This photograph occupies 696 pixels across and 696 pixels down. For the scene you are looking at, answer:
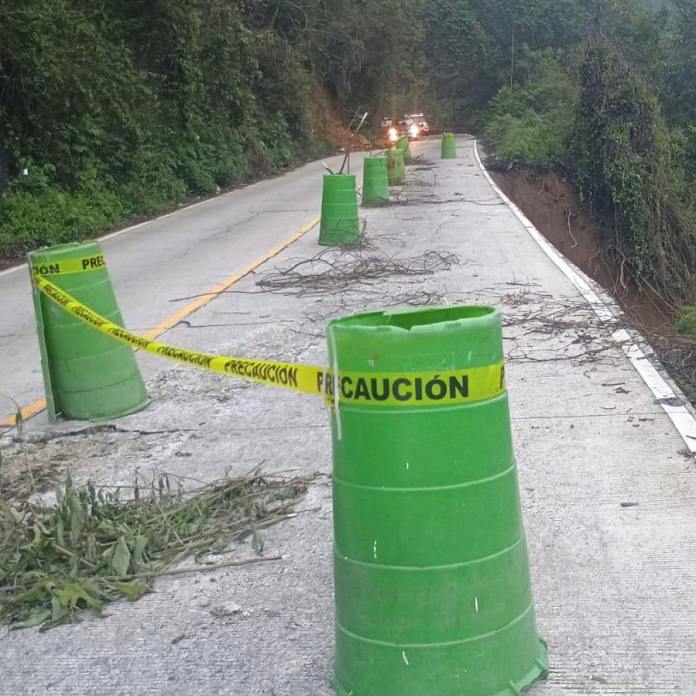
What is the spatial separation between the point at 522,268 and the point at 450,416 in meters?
9.30

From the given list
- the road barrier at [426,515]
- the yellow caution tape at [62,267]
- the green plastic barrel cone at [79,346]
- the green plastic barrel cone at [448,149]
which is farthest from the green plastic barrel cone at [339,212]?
the green plastic barrel cone at [448,149]

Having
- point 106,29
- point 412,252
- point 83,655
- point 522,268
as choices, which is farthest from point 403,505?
point 106,29

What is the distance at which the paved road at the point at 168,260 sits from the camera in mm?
9188

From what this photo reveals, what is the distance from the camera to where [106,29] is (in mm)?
23953

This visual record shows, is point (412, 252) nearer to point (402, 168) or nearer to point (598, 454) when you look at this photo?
point (598, 454)

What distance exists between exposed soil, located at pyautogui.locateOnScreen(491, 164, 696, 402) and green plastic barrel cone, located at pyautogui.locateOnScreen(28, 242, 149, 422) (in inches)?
340

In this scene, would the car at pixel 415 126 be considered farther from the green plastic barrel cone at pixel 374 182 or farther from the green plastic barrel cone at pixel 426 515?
the green plastic barrel cone at pixel 426 515

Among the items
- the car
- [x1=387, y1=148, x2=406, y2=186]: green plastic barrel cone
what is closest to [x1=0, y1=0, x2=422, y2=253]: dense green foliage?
[x1=387, y1=148, x2=406, y2=186]: green plastic barrel cone

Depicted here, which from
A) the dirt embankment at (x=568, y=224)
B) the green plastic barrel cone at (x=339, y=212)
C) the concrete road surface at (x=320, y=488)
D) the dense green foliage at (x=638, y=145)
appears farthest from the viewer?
the dense green foliage at (x=638, y=145)

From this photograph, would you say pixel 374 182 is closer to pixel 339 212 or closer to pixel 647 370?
pixel 339 212

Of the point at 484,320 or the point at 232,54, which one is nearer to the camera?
the point at 484,320

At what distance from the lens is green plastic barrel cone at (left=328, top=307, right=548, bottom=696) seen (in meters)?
2.94

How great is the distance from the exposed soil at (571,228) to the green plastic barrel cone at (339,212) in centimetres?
397

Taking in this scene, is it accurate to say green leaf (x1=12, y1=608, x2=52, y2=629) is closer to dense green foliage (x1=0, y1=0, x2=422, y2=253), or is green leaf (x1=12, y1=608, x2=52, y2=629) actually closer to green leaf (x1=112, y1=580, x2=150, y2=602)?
green leaf (x1=112, y1=580, x2=150, y2=602)
